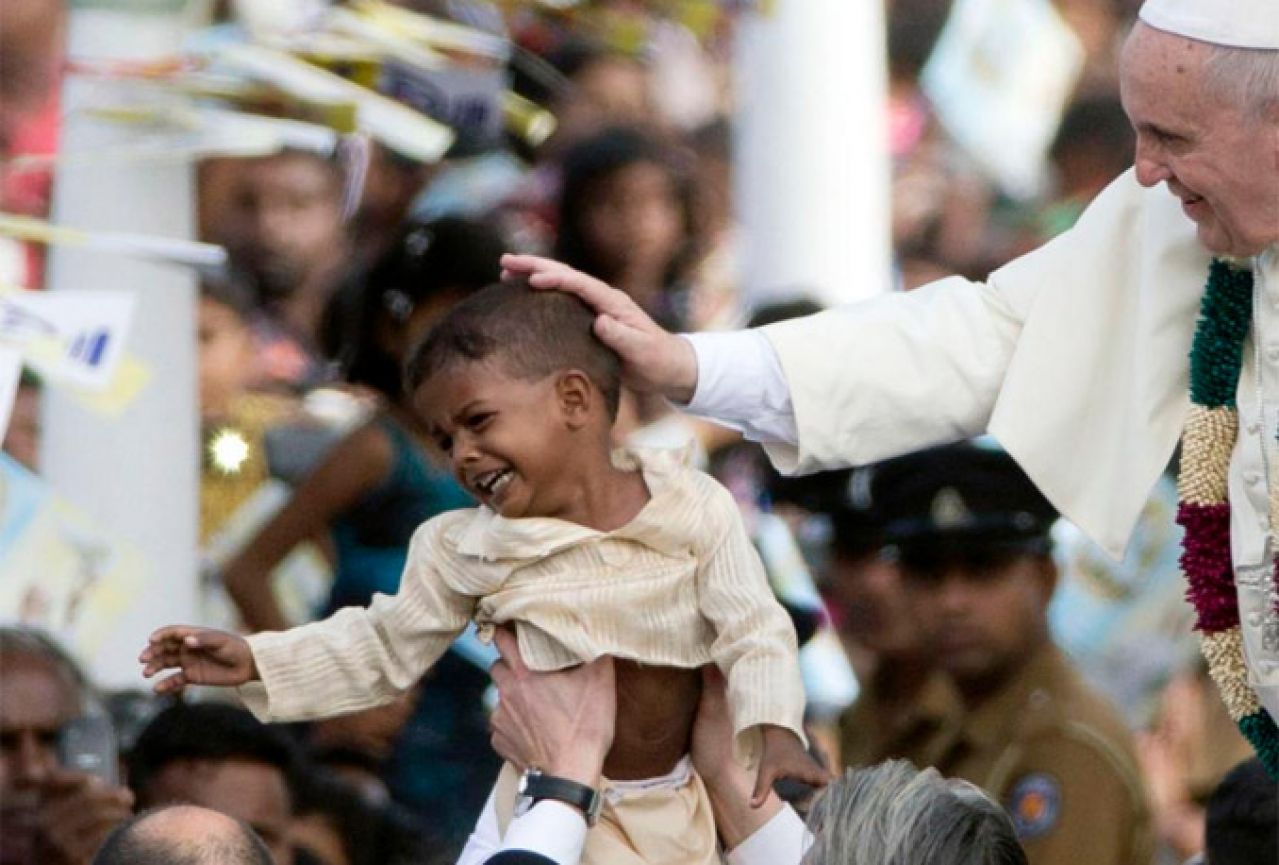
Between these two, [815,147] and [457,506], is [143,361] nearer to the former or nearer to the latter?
[457,506]

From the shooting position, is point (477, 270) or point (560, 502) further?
point (477, 270)

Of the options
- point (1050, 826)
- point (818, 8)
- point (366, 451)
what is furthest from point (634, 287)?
point (1050, 826)

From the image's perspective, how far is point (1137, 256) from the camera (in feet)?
13.9

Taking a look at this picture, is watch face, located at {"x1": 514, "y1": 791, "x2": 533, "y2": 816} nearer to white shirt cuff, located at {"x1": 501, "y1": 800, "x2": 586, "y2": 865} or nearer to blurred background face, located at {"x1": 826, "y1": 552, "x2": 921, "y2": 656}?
white shirt cuff, located at {"x1": 501, "y1": 800, "x2": 586, "y2": 865}

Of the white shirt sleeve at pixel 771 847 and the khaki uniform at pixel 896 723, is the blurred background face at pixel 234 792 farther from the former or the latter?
the white shirt sleeve at pixel 771 847

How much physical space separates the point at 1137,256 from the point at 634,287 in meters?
3.12

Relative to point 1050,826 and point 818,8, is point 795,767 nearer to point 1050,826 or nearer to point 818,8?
point 1050,826

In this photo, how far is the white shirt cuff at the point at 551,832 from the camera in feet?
12.7

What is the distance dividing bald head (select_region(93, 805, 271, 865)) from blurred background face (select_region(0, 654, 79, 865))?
1.25 meters

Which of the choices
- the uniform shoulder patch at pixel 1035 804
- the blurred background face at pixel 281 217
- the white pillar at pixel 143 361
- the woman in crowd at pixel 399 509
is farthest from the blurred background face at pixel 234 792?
the blurred background face at pixel 281 217

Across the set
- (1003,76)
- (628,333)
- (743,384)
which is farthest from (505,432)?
(1003,76)

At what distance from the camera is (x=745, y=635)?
3982 mm

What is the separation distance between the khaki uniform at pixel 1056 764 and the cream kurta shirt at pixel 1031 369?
5.13ft

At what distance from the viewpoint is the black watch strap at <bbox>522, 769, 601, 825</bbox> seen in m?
3.95
